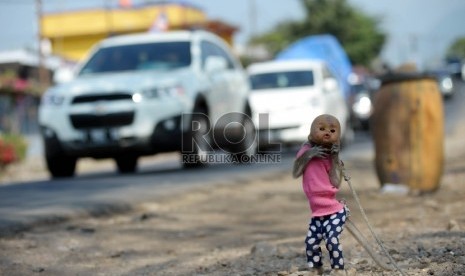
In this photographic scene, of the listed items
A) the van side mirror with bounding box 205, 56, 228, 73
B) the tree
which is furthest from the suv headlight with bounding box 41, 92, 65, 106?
the tree

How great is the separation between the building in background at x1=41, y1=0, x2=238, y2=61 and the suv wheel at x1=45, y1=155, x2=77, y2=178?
43.8 m

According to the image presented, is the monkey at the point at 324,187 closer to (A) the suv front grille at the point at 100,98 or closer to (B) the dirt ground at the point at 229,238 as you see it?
(B) the dirt ground at the point at 229,238

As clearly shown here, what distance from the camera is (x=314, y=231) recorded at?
15.8 feet

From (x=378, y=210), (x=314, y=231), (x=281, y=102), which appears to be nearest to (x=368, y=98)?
(x=281, y=102)

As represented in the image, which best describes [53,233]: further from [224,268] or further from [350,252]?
[350,252]

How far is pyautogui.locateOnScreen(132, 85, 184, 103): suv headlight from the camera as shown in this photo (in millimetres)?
→ 11836

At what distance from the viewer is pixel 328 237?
186 inches

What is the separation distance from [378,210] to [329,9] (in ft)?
201

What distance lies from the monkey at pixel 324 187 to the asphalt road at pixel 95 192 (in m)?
2.91

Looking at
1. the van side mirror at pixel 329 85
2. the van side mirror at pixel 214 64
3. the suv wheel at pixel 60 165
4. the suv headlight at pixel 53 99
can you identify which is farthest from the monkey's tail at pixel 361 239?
the van side mirror at pixel 329 85

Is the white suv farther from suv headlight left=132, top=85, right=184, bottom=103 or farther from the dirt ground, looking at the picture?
the dirt ground

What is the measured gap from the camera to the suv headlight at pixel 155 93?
11.8 metres

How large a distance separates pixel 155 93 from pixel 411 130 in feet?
12.2

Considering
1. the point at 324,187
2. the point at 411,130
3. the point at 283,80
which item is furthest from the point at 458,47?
the point at 324,187
